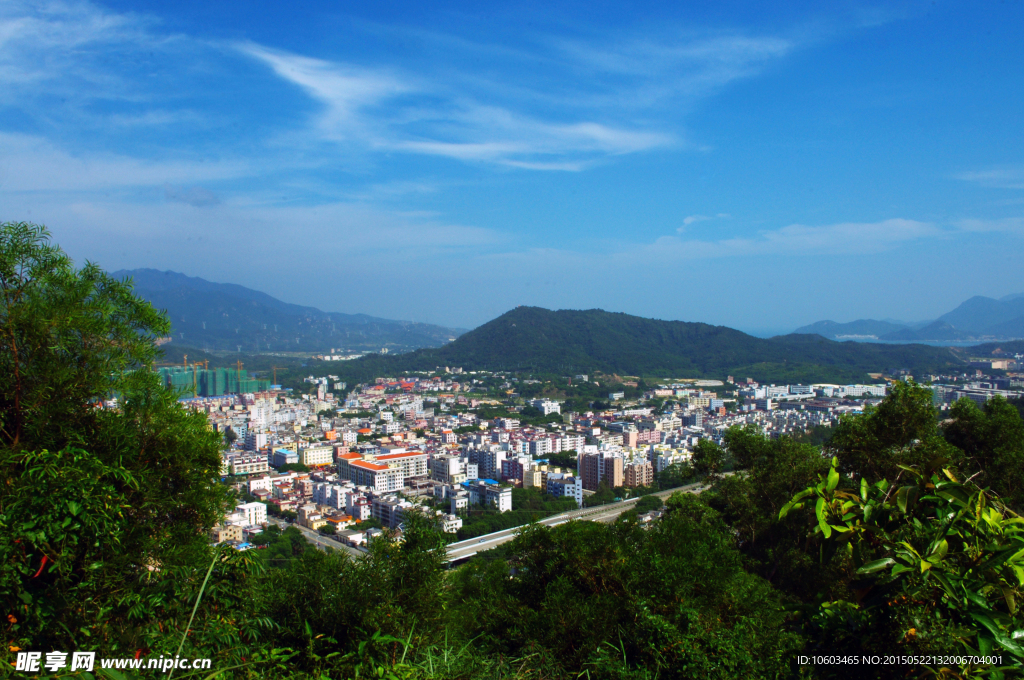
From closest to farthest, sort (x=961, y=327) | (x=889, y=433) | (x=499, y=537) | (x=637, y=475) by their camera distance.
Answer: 1. (x=889, y=433)
2. (x=499, y=537)
3. (x=637, y=475)
4. (x=961, y=327)

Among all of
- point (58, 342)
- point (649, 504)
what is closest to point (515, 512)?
point (649, 504)

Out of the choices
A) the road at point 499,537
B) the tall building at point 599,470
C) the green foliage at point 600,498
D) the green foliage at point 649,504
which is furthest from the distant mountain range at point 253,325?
the green foliage at point 649,504

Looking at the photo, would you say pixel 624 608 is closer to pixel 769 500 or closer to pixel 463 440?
pixel 769 500

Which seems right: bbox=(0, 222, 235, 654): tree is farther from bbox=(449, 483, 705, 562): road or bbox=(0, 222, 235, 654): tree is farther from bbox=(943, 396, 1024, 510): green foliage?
bbox=(449, 483, 705, 562): road

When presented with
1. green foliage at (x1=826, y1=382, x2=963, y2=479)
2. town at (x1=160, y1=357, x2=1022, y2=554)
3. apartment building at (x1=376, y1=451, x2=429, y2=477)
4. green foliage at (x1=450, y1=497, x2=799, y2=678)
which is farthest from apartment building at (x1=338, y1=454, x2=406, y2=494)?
green foliage at (x1=826, y1=382, x2=963, y2=479)

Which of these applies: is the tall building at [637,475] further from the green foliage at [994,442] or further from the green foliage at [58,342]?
the green foliage at [58,342]

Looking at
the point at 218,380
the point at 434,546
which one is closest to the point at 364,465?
the point at 434,546
